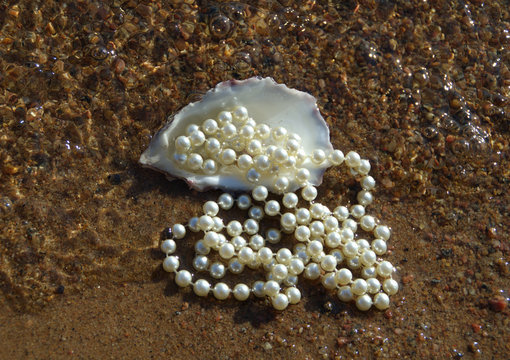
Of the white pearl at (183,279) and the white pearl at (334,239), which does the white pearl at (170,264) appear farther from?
the white pearl at (334,239)

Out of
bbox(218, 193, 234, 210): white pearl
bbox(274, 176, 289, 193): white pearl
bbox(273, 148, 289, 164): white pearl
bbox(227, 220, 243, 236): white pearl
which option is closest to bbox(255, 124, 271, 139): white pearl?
bbox(273, 148, 289, 164): white pearl

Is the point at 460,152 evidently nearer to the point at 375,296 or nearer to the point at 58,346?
the point at 375,296

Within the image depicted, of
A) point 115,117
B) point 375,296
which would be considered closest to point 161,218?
point 115,117

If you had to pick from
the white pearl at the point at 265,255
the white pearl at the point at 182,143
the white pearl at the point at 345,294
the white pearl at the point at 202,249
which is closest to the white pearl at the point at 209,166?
the white pearl at the point at 182,143

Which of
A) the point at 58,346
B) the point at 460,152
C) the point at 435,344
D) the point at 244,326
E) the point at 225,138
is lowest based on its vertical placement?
the point at 58,346

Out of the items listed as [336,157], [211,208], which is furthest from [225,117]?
[336,157]

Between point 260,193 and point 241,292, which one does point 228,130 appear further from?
point 241,292

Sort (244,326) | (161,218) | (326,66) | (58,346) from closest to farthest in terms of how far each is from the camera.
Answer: (58,346) → (244,326) → (161,218) → (326,66)

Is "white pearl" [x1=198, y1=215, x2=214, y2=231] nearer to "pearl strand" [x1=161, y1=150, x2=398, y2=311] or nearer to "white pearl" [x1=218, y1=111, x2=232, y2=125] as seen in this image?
"pearl strand" [x1=161, y1=150, x2=398, y2=311]
